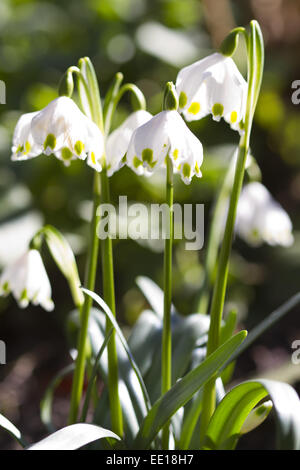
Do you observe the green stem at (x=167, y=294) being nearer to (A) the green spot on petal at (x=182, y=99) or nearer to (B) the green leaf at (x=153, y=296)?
(A) the green spot on petal at (x=182, y=99)

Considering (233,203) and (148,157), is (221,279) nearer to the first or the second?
(233,203)

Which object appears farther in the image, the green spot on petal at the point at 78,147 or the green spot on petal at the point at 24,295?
the green spot on petal at the point at 24,295

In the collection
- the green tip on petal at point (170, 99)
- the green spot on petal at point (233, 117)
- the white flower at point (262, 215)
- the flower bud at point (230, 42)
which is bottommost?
the white flower at point (262, 215)

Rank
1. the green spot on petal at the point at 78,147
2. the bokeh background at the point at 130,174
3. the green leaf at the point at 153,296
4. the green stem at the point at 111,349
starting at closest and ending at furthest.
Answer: the green spot on petal at the point at 78,147 < the green stem at the point at 111,349 < the green leaf at the point at 153,296 < the bokeh background at the point at 130,174

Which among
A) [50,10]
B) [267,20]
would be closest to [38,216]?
[50,10]

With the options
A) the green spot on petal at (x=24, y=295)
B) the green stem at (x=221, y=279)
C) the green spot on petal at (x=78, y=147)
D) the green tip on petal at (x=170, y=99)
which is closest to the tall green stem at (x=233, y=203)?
the green stem at (x=221, y=279)

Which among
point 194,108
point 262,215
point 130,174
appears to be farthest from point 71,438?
point 130,174
